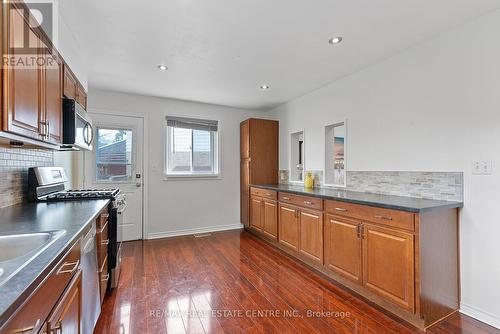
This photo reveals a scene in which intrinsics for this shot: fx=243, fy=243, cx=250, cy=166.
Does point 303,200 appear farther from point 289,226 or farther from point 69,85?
point 69,85

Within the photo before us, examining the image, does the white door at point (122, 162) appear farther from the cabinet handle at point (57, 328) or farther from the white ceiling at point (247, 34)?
the cabinet handle at point (57, 328)

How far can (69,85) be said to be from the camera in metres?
2.18

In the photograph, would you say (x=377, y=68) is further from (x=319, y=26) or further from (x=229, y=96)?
(x=229, y=96)

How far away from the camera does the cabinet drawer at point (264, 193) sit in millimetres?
3652

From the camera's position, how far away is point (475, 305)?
197 centimetres

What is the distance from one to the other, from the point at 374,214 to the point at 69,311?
2190 mm

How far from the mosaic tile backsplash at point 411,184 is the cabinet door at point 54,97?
3039 millimetres

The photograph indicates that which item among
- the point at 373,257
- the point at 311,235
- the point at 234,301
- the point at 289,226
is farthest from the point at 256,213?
the point at 373,257

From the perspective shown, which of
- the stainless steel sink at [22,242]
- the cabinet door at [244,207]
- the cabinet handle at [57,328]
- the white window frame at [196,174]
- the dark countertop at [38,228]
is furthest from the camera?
the cabinet door at [244,207]

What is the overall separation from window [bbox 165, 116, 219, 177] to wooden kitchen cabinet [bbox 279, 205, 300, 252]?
1.69 meters

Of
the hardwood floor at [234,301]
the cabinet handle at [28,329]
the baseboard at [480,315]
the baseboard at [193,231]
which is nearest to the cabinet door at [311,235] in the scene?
the hardwood floor at [234,301]

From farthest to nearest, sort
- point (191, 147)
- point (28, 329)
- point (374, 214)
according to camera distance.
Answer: point (191, 147), point (374, 214), point (28, 329)

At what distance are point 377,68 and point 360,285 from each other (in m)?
2.32

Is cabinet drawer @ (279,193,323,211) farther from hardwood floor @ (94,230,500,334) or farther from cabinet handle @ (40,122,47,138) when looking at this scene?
cabinet handle @ (40,122,47,138)
